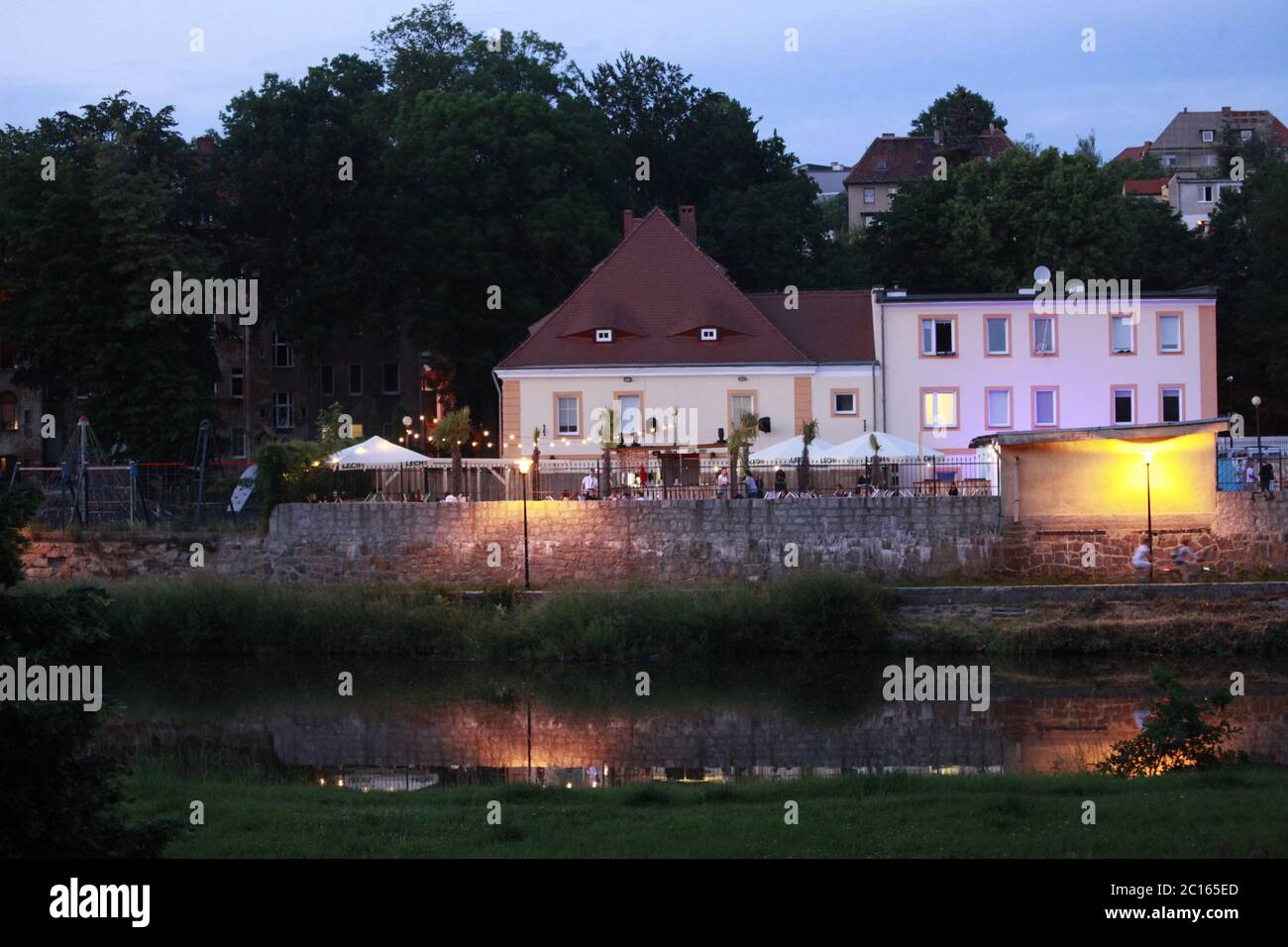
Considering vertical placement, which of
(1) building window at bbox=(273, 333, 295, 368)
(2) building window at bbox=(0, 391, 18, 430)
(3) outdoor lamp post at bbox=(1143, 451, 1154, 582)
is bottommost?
(3) outdoor lamp post at bbox=(1143, 451, 1154, 582)

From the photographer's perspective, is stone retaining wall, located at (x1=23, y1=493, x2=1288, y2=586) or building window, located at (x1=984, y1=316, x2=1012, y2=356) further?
building window, located at (x1=984, y1=316, x2=1012, y2=356)

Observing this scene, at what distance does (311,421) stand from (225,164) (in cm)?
1005

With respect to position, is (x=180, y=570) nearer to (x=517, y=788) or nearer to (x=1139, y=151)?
(x=517, y=788)

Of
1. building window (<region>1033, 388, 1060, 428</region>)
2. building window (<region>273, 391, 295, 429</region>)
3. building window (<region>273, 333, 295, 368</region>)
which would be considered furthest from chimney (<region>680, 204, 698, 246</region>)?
building window (<region>273, 391, 295, 429</region>)

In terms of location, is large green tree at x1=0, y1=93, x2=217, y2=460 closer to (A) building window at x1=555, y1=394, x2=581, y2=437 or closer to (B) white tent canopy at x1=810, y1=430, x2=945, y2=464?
(A) building window at x1=555, y1=394, x2=581, y2=437

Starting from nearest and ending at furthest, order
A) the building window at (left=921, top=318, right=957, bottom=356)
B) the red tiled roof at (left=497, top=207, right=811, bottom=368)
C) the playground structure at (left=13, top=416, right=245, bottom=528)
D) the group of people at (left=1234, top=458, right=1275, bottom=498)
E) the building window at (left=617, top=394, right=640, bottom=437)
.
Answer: the group of people at (left=1234, top=458, right=1275, bottom=498) < the playground structure at (left=13, top=416, right=245, bottom=528) < the building window at (left=617, top=394, right=640, bottom=437) < the red tiled roof at (left=497, top=207, right=811, bottom=368) < the building window at (left=921, top=318, right=957, bottom=356)

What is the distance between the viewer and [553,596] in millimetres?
35125

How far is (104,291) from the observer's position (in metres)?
54.0

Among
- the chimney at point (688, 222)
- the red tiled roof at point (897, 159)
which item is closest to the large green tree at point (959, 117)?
the red tiled roof at point (897, 159)

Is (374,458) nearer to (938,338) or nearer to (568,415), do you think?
(568,415)

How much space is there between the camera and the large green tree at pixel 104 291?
175ft

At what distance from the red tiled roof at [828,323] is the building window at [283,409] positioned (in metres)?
24.8

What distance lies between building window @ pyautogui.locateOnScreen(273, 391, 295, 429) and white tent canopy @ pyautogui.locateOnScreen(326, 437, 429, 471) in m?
26.9

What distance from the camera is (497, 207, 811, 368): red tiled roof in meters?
50.2
